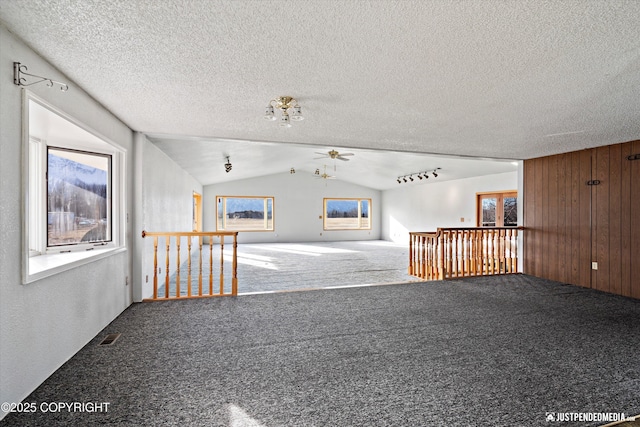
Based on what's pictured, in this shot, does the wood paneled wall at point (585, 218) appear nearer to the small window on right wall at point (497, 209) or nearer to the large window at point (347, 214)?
the small window on right wall at point (497, 209)

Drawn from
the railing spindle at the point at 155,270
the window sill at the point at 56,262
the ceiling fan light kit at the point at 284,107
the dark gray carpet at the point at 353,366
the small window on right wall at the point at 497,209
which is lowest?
the dark gray carpet at the point at 353,366

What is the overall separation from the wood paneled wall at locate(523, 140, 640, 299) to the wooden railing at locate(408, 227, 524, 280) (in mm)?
302

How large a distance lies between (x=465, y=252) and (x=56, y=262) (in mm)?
6018

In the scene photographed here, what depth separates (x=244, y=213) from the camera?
1247cm

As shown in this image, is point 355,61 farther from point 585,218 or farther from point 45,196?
point 585,218

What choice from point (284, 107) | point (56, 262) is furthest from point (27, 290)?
point (284, 107)

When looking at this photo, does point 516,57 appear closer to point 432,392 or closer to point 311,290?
point 432,392

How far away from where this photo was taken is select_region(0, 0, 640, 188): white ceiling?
159cm

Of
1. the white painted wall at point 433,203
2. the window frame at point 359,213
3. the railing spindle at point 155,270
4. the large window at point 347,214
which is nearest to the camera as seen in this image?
the railing spindle at point 155,270

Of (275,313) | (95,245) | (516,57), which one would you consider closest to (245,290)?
(275,313)

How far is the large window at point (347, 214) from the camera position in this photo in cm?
1349

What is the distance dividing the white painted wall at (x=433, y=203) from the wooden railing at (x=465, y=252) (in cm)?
263

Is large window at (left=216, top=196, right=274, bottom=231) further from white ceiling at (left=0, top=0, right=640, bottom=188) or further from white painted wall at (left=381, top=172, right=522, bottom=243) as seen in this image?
Answer: white ceiling at (left=0, top=0, right=640, bottom=188)

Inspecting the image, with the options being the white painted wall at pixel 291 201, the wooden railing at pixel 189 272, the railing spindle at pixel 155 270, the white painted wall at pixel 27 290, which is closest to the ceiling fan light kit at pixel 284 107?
the white painted wall at pixel 27 290
